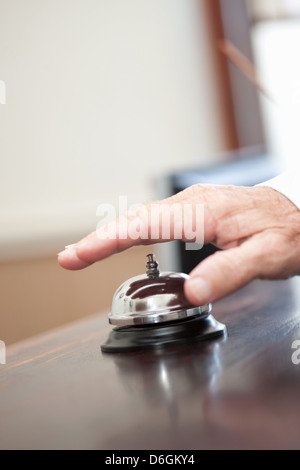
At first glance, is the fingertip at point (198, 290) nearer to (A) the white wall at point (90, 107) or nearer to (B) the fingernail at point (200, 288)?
(B) the fingernail at point (200, 288)

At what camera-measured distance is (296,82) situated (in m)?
3.70

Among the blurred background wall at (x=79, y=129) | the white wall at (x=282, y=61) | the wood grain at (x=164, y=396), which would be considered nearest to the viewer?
the wood grain at (x=164, y=396)

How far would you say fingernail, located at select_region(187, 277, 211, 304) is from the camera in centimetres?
58

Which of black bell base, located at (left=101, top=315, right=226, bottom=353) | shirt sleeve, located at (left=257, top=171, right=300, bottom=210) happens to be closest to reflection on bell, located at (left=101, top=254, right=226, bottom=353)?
black bell base, located at (left=101, top=315, right=226, bottom=353)

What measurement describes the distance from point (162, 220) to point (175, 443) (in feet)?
1.15

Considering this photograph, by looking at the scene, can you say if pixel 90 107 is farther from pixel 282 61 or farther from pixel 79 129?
pixel 282 61

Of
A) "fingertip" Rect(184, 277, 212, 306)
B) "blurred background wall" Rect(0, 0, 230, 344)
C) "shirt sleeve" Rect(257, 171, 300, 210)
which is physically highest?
"blurred background wall" Rect(0, 0, 230, 344)

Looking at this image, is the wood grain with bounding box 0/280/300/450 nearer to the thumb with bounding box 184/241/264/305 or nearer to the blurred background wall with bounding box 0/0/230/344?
the thumb with bounding box 184/241/264/305

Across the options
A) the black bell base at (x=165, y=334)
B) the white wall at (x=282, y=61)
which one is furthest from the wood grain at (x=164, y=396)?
the white wall at (x=282, y=61)

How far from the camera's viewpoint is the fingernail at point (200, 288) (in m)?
0.58

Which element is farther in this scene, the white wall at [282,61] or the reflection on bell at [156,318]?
the white wall at [282,61]
